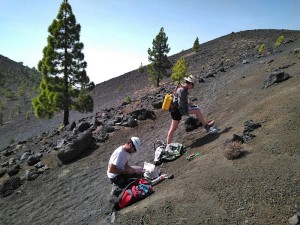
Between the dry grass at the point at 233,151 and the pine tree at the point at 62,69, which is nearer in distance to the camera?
the dry grass at the point at 233,151

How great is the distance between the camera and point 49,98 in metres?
21.8

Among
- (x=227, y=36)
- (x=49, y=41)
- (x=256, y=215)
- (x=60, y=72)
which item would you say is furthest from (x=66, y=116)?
(x=227, y=36)

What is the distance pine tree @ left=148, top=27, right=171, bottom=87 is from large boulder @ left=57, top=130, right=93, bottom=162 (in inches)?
1089

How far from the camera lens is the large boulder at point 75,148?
12547 millimetres

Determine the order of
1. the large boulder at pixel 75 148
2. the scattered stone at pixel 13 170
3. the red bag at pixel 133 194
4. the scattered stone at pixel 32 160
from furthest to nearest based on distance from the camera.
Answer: the scattered stone at pixel 32 160 < the scattered stone at pixel 13 170 < the large boulder at pixel 75 148 < the red bag at pixel 133 194

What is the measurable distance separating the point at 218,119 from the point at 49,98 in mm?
15005

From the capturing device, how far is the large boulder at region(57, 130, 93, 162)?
41.2 feet

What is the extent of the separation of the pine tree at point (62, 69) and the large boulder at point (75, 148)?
9.54m

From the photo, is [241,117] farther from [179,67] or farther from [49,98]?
[179,67]

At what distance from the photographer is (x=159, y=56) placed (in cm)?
3931

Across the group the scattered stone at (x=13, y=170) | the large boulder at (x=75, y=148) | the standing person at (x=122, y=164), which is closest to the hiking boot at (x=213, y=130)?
the standing person at (x=122, y=164)

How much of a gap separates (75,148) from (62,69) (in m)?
11.5

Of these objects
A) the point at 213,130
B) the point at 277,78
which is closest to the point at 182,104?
the point at 213,130

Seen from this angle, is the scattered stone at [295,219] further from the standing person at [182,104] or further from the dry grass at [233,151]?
the standing person at [182,104]
